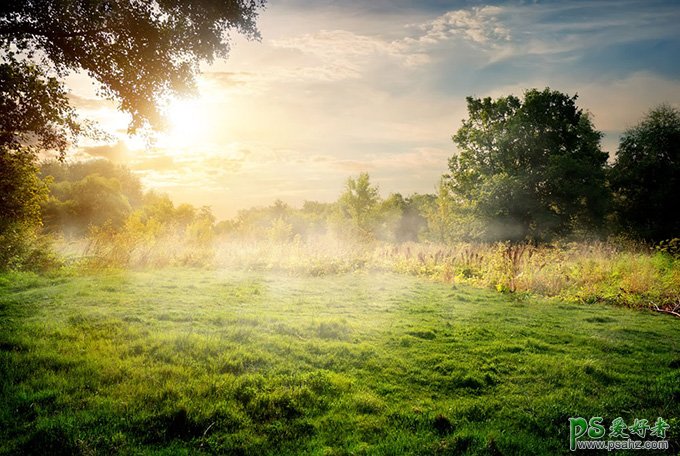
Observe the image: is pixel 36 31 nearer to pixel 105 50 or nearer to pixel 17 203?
pixel 105 50

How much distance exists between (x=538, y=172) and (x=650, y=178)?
1047 centimetres

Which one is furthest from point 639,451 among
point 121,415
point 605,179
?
point 605,179

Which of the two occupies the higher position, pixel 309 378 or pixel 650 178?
pixel 650 178

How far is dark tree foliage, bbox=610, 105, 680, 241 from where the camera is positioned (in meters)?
28.3

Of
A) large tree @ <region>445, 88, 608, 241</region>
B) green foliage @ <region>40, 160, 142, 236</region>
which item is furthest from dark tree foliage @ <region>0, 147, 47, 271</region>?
large tree @ <region>445, 88, 608, 241</region>

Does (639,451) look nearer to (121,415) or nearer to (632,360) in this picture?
(632,360)

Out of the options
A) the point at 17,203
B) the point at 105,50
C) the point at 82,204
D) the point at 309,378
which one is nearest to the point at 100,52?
the point at 105,50

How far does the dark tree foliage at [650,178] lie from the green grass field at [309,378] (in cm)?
2640

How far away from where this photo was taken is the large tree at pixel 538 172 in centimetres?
2753

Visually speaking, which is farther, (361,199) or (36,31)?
(361,199)

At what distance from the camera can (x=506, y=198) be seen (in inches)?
1135

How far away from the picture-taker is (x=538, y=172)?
93.3ft

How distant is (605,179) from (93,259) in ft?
118

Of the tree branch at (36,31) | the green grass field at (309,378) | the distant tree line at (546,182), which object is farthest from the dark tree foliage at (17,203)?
the distant tree line at (546,182)
